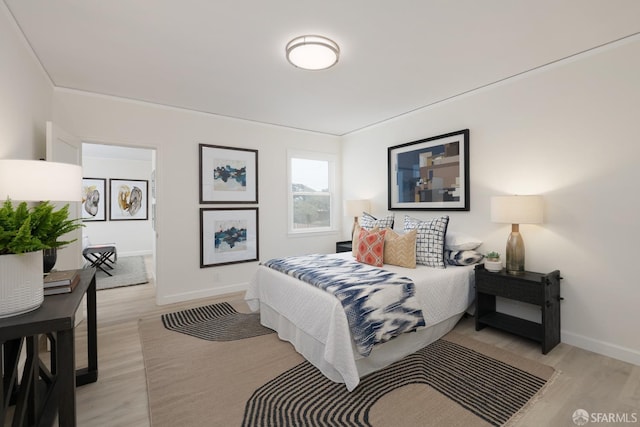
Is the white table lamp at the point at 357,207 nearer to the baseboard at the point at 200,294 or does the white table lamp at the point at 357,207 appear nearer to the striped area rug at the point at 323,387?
the baseboard at the point at 200,294

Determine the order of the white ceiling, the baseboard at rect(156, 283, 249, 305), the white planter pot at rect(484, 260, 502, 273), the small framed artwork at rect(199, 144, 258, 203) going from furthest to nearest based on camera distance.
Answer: the small framed artwork at rect(199, 144, 258, 203)
the baseboard at rect(156, 283, 249, 305)
the white planter pot at rect(484, 260, 502, 273)
the white ceiling

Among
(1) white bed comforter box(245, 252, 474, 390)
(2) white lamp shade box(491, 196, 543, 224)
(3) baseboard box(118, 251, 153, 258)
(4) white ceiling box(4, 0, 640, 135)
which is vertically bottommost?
(3) baseboard box(118, 251, 153, 258)

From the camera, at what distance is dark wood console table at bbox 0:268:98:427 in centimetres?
121

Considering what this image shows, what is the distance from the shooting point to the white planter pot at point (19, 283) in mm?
1235

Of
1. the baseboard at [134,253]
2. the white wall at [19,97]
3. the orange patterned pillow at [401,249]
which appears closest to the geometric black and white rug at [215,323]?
the orange patterned pillow at [401,249]

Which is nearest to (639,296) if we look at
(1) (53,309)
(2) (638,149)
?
(2) (638,149)

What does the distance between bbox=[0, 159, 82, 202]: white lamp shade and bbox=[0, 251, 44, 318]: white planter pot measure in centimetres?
65

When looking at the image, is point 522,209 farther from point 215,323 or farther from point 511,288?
point 215,323

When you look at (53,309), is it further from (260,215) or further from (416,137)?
(416,137)

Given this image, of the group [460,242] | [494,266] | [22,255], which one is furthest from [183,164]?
[494,266]

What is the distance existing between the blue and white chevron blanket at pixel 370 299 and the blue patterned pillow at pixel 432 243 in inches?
23.7

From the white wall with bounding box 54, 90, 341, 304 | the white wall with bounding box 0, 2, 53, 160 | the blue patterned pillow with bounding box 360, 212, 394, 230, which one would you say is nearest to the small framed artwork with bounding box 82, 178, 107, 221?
the white wall with bounding box 54, 90, 341, 304

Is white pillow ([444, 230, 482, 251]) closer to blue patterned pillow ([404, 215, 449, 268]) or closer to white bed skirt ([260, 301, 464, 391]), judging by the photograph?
blue patterned pillow ([404, 215, 449, 268])

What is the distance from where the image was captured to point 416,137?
155 inches
